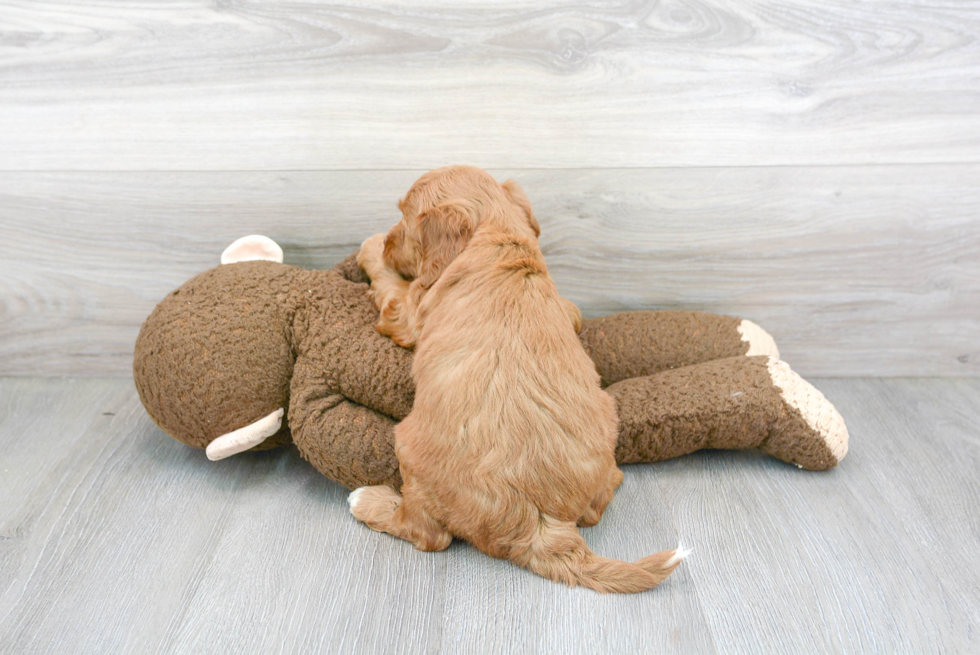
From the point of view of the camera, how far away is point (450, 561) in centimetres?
141

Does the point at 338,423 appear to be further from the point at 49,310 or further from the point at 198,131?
the point at 49,310

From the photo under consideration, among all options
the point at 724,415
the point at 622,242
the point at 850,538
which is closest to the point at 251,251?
the point at 622,242

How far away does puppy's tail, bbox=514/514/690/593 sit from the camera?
4.22 feet

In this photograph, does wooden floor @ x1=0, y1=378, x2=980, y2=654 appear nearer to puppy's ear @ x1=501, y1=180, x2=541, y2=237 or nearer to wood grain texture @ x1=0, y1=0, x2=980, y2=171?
puppy's ear @ x1=501, y1=180, x2=541, y2=237

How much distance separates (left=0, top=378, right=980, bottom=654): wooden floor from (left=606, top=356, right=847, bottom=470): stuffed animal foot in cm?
7

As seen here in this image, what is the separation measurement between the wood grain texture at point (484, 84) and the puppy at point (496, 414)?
0.42 meters

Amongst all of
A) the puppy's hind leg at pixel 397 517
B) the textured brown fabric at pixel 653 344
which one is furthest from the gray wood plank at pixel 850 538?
the puppy's hind leg at pixel 397 517

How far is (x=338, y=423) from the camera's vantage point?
150 cm

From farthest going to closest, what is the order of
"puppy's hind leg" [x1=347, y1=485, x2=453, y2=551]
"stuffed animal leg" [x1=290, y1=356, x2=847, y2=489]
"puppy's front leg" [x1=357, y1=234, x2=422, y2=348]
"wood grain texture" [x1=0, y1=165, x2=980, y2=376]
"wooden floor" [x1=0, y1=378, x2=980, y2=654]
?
"wood grain texture" [x1=0, y1=165, x2=980, y2=376]
"stuffed animal leg" [x1=290, y1=356, x2=847, y2=489]
"puppy's front leg" [x1=357, y1=234, x2=422, y2=348]
"puppy's hind leg" [x1=347, y1=485, x2=453, y2=551]
"wooden floor" [x1=0, y1=378, x2=980, y2=654]

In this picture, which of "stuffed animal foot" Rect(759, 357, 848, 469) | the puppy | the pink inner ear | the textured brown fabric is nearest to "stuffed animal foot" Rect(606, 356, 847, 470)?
"stuffed animal foot" Rect(759, 357, 848, 469)

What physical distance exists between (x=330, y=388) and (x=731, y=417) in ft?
3.09

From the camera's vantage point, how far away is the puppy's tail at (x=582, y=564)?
129cm

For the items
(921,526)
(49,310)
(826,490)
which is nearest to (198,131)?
(49,310)

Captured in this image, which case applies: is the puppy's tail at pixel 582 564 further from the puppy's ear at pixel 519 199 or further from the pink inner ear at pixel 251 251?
the pink inner ear at pixel 251 251
